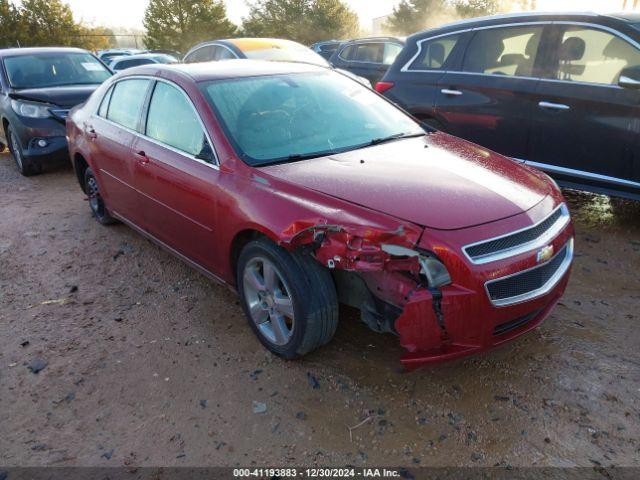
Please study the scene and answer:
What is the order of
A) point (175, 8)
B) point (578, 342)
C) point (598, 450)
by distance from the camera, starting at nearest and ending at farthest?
point (598, 450)
point (578, 342)
point (175, 8)

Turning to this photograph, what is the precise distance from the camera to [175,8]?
36125 mm

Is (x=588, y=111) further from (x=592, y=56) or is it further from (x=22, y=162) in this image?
(x=22, y=162)

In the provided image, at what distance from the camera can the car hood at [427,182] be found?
251 centimetres

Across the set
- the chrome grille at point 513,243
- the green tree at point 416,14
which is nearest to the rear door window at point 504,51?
the chrome grille at point 513,243

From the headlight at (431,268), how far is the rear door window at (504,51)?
327cm

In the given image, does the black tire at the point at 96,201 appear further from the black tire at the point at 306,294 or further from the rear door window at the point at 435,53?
the rear door window at the point at 435,53

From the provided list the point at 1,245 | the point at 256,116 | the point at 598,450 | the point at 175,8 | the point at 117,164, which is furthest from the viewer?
the point at 175,8

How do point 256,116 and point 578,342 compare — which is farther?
point 256,116

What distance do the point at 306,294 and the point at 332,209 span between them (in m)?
0.48

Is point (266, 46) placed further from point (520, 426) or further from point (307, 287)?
point (520, 426)

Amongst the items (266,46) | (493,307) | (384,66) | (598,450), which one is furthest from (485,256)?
(384,66)

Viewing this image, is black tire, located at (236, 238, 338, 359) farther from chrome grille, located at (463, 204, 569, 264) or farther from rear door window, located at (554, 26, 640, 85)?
rear door window, located at (554, 26, 640, 85)

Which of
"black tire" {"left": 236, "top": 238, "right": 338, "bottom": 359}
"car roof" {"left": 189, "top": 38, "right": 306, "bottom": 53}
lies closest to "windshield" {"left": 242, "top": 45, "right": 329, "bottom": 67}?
"car roof" {"left": 189, "top": 38, "right": 306, "bottom": 53}

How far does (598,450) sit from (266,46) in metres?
7.79
